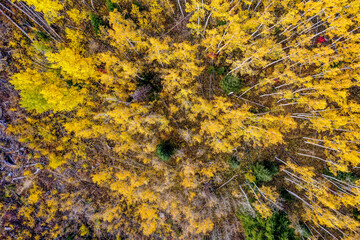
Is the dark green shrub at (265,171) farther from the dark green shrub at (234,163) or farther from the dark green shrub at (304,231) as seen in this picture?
the dark green shrub at (304,231)

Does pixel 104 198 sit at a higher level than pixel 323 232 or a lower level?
higher

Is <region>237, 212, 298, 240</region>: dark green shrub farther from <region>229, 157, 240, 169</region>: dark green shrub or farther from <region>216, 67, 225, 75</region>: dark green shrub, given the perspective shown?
<region>216, 67, 225, 75</region>: dark green shrub

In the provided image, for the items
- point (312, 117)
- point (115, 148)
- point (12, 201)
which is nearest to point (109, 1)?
point (115, 148)

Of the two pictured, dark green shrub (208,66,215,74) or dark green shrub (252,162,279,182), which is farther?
dark green shrub (208,66,215,74)

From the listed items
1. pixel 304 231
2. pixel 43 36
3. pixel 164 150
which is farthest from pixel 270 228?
pixel 43 36

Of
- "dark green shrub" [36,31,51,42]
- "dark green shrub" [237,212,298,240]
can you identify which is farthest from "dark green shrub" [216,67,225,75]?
"dark green shrub" [36,31,51,42]

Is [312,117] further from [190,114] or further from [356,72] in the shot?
[190,114]

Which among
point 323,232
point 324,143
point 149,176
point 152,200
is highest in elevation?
point 149,176
